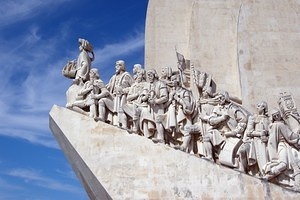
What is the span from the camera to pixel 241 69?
9.42 meters

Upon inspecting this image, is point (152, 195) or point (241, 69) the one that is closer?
point (152, 195)

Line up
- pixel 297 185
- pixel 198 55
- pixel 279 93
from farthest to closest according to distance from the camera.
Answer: pixel 198 55
pixel 279 93
pixel 297 185

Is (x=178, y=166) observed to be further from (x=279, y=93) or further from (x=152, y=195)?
(x=279, y=93)

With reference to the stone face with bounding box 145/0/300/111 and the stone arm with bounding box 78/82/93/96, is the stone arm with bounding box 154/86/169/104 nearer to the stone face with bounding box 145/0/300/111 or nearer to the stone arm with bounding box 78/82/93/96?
the stone arm with bounding box 78/82/93/96

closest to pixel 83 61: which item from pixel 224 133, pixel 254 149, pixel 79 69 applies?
pixel 79 69

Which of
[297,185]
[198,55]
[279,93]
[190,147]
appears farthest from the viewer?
[198,55]

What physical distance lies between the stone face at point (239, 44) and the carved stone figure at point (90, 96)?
7.97 ft

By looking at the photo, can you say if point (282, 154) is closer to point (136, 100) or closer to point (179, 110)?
point (179, 110)

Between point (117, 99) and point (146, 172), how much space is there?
5.54 ft

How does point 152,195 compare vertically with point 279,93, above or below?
below

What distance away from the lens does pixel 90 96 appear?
27.4 feet

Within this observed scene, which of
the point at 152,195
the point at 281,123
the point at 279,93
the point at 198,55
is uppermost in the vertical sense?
the point at 198,55

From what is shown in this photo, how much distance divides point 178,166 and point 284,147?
171 centimetres

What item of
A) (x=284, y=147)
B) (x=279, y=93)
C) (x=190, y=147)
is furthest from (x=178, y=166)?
(x=279, y=93)
